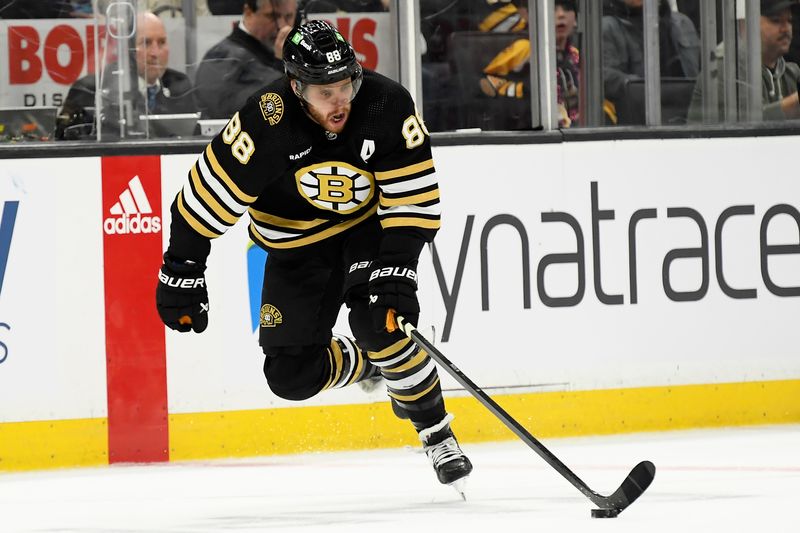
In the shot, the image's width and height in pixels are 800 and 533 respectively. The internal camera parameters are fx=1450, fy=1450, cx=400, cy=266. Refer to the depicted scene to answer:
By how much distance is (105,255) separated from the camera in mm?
4770

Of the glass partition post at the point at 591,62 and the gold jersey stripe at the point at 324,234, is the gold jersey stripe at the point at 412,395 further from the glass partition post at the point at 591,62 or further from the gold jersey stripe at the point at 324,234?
the glass partition post at the point at 591,62

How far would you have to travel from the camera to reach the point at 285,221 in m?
3.77

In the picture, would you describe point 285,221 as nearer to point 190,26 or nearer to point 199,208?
point 199,208

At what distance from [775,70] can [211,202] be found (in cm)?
283

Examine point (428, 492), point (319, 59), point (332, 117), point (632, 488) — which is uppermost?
point (319, 59)

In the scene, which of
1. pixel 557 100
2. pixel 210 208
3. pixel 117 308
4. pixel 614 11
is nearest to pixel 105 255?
pixel 117 308

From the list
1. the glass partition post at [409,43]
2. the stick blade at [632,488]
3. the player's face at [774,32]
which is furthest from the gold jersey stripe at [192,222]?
the player's face at [774,32]

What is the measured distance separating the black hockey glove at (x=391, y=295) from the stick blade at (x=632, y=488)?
0.66m

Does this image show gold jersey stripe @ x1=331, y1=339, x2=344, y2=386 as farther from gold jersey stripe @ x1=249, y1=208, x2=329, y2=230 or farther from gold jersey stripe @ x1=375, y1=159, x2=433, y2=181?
gold jersey stripe @ x1=375, y1=159, x2=433, y2=181

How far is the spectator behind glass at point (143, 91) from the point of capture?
16.1ft

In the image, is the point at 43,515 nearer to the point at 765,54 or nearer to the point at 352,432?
the point at 352,432

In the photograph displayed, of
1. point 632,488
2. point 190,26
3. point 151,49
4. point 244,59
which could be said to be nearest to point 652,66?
point 244,59

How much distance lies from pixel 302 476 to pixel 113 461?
0.73m

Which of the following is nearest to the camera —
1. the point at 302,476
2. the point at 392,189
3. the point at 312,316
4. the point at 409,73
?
the point at 392,189
